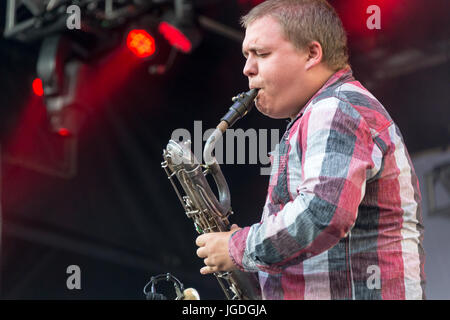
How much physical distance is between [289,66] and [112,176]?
5022 millimetres

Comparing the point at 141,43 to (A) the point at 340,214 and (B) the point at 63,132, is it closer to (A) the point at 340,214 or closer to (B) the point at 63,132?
(B) the point at 63,132

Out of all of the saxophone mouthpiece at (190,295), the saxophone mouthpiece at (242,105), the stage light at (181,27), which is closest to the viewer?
the saxophone mouthpiece at (242,105)

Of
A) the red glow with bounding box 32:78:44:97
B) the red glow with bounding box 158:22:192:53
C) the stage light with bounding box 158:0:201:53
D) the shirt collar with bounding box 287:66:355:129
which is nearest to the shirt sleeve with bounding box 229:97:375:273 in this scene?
the shirt collar with bounding box 287:66:355:129

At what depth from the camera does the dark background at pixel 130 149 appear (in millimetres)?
5957

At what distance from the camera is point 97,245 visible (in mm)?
6879

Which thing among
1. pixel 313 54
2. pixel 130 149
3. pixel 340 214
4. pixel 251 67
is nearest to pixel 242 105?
pixel 251 67

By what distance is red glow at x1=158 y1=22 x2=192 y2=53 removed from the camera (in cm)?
567

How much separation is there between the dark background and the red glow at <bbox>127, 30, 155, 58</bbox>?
551 millimetres

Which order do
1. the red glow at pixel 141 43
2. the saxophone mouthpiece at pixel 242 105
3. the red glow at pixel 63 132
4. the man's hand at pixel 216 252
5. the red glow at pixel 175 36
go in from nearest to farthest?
the man's hand at pixel 216 252
the saxophone mouthpiece at pixel 242 105
the red glow at pixel 175 36
the red glow at pixel 141 43
the red glow at pixel 63 132

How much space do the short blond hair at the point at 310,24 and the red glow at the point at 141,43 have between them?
3.64 m

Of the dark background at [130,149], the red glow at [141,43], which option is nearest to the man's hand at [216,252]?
the dark background at [130,149]

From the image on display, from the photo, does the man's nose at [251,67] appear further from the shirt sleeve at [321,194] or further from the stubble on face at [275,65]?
the shirt sleeve at [321,194]

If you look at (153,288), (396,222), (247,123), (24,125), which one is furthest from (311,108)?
(24,125)
